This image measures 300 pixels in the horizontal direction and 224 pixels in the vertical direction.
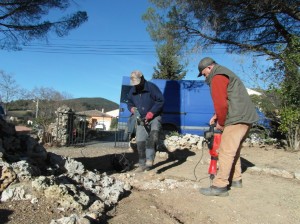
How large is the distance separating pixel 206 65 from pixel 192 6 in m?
6.58

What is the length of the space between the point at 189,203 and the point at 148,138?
1778 mm

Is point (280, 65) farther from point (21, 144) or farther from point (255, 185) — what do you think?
point (21, 144)

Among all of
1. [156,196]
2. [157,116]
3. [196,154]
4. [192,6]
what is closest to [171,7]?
[192,6]

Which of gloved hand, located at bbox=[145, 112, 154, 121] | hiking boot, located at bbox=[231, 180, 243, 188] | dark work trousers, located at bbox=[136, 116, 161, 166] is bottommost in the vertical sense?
hiking boot, located at bbox=[231, 180, 243, 188]

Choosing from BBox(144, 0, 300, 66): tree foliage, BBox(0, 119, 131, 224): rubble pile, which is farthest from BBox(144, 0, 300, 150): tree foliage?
BBox(0, 119, 131, 224): rubble pile

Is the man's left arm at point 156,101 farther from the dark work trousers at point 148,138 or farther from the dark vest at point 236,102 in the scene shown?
the dark vest at point 236,102

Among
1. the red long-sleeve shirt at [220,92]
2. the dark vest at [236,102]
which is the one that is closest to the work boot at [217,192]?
the dark vest at [236,102]

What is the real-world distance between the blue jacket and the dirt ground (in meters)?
1.00

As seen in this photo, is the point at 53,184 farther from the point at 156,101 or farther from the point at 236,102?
the point at 156,101

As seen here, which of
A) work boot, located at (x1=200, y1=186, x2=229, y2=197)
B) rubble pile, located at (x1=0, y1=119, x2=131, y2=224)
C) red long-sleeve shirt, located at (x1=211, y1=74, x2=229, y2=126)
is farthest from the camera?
work boot, located at (x1=200, y1=186, x2=229, y2=197)

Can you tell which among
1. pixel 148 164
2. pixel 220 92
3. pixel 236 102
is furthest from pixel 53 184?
pixel 148 164

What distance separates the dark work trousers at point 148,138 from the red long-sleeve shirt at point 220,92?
1.65 m

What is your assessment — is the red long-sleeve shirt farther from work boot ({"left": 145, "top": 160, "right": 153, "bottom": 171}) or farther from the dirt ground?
work boot ({"left": 145, "top": 160, "right": 153, "bottom": 171})

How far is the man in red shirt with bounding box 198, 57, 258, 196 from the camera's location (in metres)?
3.93
